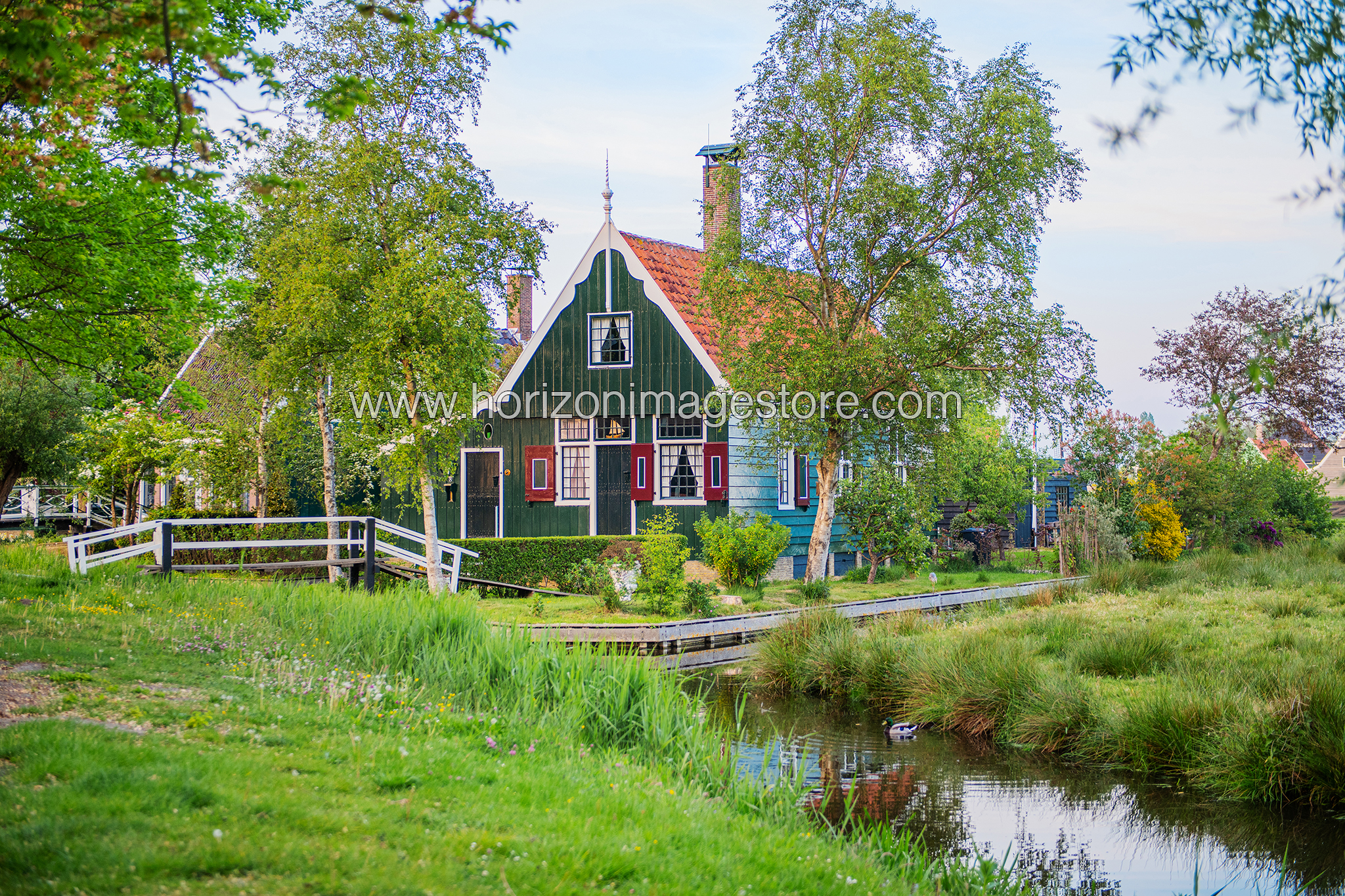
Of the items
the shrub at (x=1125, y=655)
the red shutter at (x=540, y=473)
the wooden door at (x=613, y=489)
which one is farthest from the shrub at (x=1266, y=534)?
the red shutter at (x=540, y=473)

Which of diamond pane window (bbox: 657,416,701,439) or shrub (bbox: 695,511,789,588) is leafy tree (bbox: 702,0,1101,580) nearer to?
shrub (bbox: 695,511,789,588)

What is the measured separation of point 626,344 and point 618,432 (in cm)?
186

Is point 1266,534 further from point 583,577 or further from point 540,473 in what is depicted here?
point 583,577

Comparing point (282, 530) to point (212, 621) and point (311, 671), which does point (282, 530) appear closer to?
point (212, 621)

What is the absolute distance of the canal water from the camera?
6.25 metres

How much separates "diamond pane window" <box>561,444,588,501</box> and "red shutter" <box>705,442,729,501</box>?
2.87m

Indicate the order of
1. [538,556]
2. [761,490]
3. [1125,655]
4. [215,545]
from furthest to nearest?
[761,490], [538,556], [215,545], [1125,655]

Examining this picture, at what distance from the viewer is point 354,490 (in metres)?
26.6

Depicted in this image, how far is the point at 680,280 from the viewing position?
22.3 m

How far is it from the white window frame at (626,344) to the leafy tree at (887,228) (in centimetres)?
305

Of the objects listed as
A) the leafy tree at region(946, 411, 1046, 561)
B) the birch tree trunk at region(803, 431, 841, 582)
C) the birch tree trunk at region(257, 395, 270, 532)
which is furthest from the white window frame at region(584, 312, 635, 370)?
the leafy tree at region(946, 411, 1046, 561)

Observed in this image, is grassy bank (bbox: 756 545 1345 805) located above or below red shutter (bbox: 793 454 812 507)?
below

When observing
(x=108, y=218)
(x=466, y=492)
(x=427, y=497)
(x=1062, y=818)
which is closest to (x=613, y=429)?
(x=466, y=492)

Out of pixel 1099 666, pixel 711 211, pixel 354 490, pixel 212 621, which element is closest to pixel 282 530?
pixel 354 490
